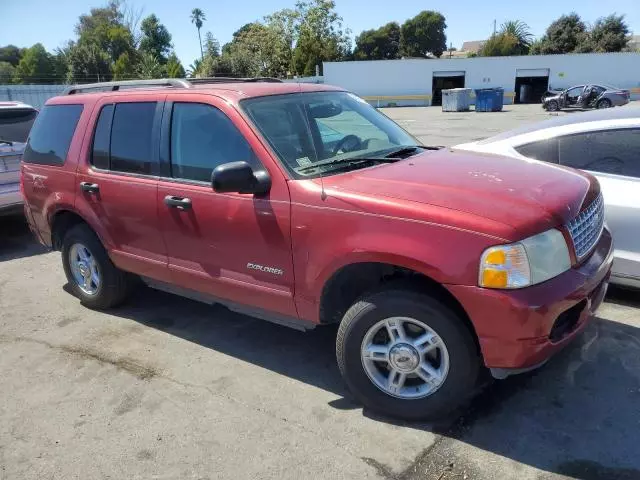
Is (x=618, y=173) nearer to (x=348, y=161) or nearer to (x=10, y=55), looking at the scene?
(x=348, y=161)

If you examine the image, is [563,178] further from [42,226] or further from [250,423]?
[42,226]

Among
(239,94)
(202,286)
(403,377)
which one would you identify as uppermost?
(239,94)

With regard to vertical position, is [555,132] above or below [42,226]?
above

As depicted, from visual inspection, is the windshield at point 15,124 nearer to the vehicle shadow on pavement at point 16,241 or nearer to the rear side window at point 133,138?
the vehicle shadow on pavement at point 16,241

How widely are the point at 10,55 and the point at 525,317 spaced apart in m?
117

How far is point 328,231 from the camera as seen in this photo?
10.2 ft

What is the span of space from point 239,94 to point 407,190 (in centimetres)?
142

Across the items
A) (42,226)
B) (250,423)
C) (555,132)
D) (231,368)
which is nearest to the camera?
(250,423)

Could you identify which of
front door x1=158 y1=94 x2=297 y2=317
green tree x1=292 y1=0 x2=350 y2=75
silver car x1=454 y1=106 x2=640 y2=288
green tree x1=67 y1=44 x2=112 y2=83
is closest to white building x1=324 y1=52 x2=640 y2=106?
green tree x1=292 y1=0 x2=350 y2=75

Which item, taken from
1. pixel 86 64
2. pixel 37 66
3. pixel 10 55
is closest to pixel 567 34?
pixel 86 64

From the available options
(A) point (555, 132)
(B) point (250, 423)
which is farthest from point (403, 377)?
(A) point (555, 132)

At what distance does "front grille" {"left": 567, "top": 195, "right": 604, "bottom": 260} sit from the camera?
2977 millimetres

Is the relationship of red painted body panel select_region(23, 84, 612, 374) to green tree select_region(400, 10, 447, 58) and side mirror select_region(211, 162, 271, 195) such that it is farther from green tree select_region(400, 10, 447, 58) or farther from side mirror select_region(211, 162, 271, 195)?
green tree select_region(400, 10, 447, 58)

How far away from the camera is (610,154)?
4.44 meters
